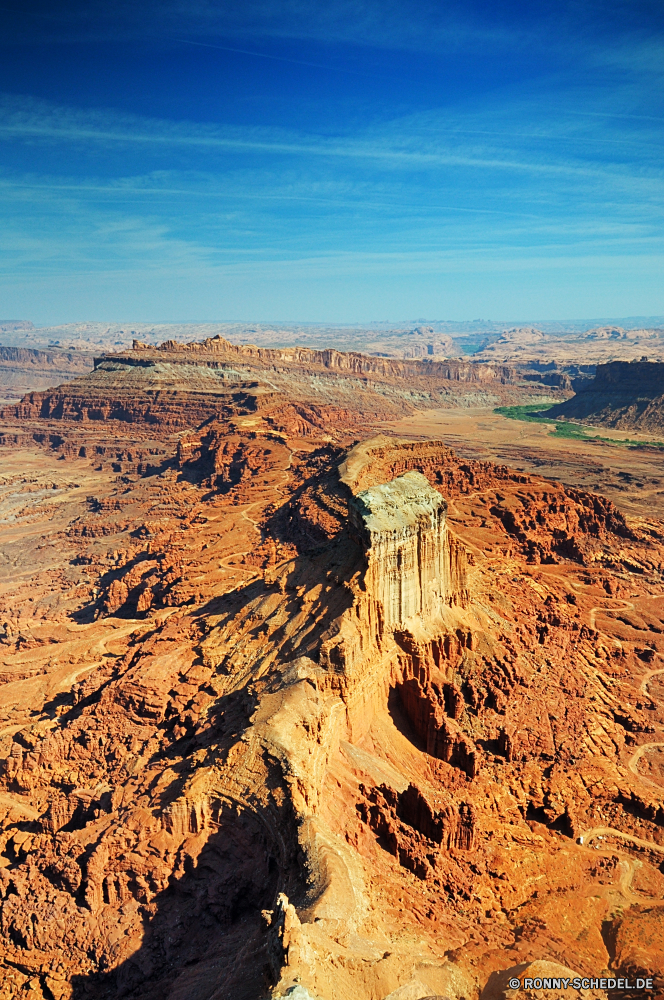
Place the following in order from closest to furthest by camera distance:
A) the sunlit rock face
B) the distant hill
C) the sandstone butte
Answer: the sandstone butte → the sunlit rock face → the distant hill

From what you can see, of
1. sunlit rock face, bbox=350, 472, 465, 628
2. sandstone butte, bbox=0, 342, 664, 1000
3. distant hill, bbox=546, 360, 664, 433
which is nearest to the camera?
sandstone butte, bbox=0, 342, 664, 1000

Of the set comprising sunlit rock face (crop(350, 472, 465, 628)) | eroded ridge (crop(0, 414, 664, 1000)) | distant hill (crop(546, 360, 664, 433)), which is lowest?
eroded ridge (crop(0, 414, 664, 1000))

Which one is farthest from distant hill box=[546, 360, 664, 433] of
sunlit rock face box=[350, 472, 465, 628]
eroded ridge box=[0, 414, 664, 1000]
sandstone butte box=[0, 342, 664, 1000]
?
sunlit rock face box=[350, 472, 465, 628]

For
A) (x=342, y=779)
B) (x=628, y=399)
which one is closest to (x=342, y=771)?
(x=342, y=779)

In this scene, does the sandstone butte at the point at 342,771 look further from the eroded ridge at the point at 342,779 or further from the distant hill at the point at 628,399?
the distant hill at the point at 628,399

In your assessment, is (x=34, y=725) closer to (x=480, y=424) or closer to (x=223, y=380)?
(x=223, y=380)

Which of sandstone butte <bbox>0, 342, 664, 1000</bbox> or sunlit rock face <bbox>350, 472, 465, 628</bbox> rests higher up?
sunlit rock face <bbox>350, 472, 465, 628</bbox>

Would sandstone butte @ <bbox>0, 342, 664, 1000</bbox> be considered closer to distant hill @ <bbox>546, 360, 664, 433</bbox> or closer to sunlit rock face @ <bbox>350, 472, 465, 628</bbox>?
sunlit rock face @ <bbox>350, 472, 465, 628</bbox>
